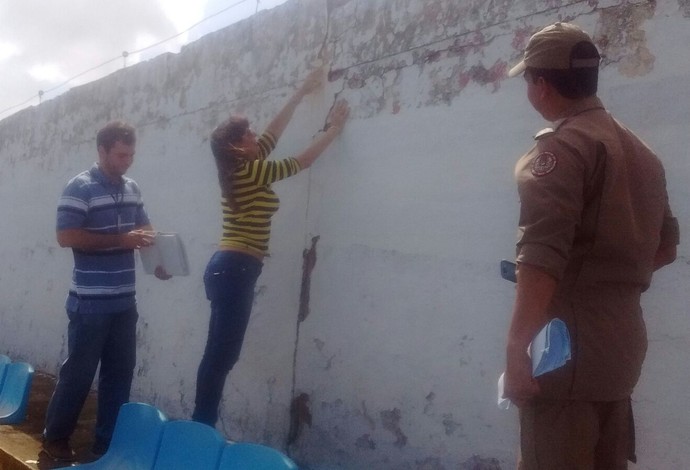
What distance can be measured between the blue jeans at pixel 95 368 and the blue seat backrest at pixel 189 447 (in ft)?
2.93

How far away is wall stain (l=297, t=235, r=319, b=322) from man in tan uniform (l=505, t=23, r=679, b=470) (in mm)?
1929

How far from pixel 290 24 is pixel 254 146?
2.84 ft

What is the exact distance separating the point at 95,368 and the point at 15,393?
95 centimetres

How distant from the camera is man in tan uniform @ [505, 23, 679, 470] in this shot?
1675 millimetres

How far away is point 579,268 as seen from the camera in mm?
1743

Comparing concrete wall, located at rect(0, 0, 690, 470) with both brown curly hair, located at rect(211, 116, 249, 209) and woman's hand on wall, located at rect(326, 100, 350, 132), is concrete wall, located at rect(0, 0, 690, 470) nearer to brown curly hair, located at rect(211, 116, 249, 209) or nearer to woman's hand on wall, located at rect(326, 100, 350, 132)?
woman's hand on wall, located at rect(326, 100, 350, 132)

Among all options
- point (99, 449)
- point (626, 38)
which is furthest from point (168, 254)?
point (626, 38)

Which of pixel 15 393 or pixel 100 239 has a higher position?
pixel 100 239

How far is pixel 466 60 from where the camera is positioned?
118 inches

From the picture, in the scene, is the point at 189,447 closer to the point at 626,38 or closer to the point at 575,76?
the point at 575,76

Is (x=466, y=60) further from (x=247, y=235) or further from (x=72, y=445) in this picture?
(x=72, y=445)

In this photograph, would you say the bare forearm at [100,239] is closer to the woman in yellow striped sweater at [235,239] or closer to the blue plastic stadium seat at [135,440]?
the woman in yellow striped sweater at [235,239]

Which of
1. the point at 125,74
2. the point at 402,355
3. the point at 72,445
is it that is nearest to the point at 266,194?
the point at 402,355

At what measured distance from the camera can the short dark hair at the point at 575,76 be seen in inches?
71.2
